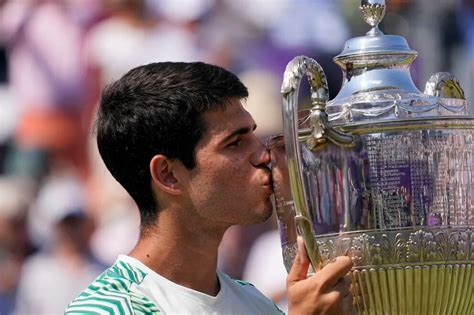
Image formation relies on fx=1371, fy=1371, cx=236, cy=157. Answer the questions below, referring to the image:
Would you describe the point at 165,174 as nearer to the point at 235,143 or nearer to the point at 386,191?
the point at 235,143

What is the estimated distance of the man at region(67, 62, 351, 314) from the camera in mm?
2896

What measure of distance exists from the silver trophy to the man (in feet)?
0.30

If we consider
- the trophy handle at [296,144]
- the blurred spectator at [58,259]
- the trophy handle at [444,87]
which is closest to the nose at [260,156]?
the trophy handle at [296,144]

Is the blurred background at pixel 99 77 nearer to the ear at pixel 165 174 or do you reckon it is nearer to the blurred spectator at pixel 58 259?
the blurred spectator at pixel 58 259

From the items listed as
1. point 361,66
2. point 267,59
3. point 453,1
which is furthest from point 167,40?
point 361,66

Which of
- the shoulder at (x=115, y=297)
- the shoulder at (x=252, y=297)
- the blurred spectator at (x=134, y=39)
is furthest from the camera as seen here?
the blurred spectator at (x=134, y=39)

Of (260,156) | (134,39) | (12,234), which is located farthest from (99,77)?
(260,156)

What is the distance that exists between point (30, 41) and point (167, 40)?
0.63 meters

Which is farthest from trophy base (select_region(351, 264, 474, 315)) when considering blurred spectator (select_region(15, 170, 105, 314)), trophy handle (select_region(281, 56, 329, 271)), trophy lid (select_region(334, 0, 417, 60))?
blurred spectator (select_region(15, 170, 105, 314))

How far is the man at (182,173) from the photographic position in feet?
9.50

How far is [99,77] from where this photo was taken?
233 inches

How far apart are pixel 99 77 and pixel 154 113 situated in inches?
120

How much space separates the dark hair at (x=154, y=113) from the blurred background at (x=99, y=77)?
271cm

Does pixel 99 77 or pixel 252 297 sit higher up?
pixel 99 77
